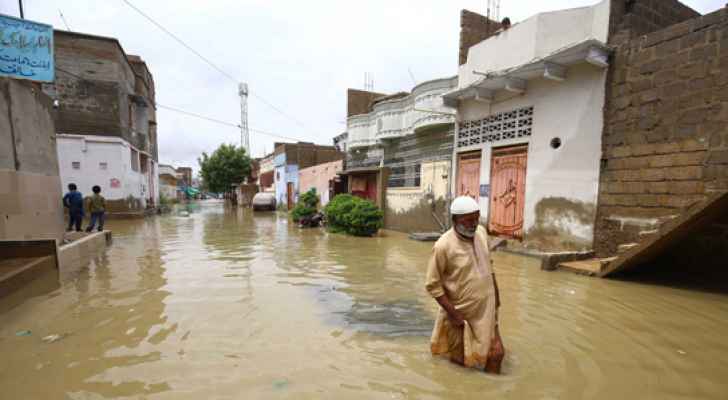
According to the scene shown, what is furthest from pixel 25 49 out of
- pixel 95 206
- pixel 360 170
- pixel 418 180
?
pixel 360 170

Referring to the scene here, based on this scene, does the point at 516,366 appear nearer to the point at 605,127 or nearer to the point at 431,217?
the point at 605,127

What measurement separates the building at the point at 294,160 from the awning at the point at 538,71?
59.6ft

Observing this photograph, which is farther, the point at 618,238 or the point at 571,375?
the point at 618,238

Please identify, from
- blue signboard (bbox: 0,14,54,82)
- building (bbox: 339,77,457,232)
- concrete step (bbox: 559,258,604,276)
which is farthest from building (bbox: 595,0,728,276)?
blue signboard (bbox: 0,14,54,82)

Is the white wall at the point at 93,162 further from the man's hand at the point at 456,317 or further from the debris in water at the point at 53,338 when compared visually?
the man's hand at the point at 456,317

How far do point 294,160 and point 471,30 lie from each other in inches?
Answer: 735

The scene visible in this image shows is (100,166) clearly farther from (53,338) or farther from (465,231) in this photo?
(465,231)

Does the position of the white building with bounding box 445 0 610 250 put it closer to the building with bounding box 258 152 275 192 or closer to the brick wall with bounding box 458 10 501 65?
the brick wall with bounding box 458 10 501 65

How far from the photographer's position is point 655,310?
4.32 m

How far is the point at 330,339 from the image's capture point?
3455 mm

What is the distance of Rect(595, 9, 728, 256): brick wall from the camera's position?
17.4 ft

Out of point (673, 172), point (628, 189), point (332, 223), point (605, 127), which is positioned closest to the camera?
point (673, 172)

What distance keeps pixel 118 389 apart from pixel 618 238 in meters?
8.09

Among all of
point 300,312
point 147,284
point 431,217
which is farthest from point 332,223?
point 300,312
